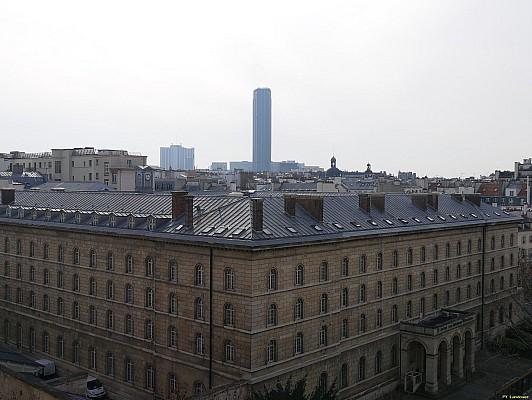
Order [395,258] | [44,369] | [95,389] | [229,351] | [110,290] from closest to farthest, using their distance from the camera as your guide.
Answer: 1. [229,351]
2. [95,389]
3. [110,290]
4. [44,369]
5. [395,258]

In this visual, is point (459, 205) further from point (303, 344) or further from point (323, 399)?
point (323, 399)

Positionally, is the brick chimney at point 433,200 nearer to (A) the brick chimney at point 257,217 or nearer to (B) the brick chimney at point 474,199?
(B) the brick chimney at point 474,199

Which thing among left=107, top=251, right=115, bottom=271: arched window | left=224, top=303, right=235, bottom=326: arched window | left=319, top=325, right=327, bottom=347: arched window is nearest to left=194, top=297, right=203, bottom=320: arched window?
left=224, top=303, right=235, bottom=326: arched window

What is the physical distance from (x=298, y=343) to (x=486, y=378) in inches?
985

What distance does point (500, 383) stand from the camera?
6200 cm

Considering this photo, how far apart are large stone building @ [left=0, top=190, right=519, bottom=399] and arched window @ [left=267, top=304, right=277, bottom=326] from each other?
0.13 metres

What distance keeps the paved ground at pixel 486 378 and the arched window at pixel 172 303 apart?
20437 mm

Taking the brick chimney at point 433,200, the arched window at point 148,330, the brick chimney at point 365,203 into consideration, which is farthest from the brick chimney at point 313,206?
the brick chimney at point 433,200

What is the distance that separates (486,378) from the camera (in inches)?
2511

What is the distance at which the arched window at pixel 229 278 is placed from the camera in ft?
153

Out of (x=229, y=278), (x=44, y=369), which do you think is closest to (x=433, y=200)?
(x=229, y=278)

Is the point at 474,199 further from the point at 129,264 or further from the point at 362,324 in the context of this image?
the point at 129,264

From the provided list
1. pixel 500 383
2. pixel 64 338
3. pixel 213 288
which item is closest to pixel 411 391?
pixel 500 383

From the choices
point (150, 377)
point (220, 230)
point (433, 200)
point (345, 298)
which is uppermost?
point (433, 200)
